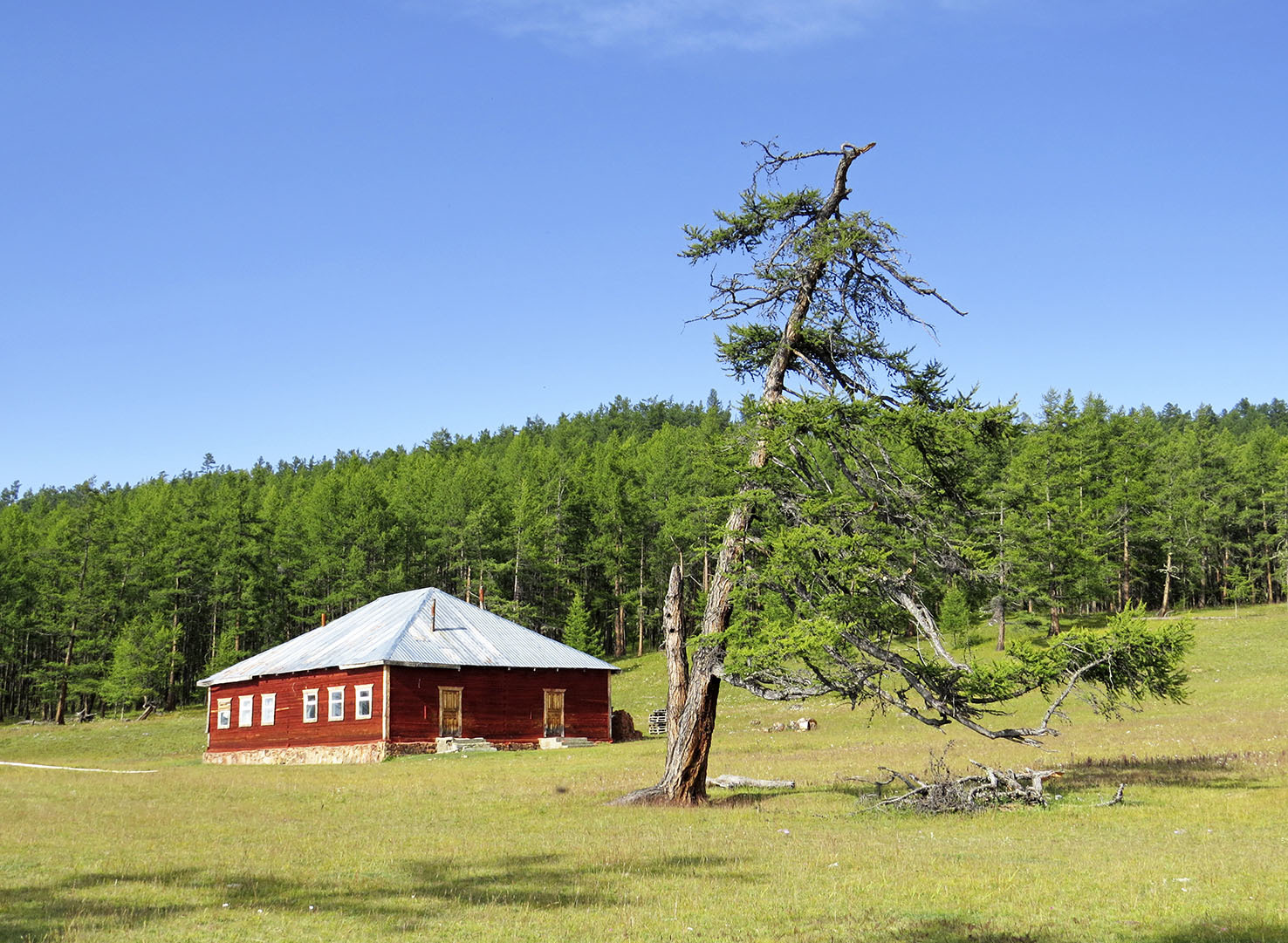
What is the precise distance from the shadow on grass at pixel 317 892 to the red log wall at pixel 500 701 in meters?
27.5

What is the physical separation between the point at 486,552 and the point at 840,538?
233 feet

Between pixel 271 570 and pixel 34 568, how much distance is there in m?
18.8

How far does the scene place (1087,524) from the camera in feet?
201

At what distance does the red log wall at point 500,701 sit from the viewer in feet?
133

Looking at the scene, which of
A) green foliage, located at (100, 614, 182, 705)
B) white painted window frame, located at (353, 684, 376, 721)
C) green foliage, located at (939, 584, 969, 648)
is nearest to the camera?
white painted window frame, located at (353, 684, 376, 721)

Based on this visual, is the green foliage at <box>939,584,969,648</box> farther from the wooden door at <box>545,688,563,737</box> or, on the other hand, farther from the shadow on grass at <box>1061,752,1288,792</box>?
the shadow on grass at <box>1061,752,1288,792</box>

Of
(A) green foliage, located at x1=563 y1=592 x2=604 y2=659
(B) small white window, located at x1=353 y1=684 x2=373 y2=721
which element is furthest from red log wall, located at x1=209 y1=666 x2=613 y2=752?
(A) green foliage, located at x1=563 y1=592 x2=604 y2=659

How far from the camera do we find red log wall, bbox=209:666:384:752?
40.5 meters

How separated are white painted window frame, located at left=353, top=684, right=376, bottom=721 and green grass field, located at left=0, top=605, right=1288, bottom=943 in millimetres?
10182

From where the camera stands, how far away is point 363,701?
40.9 m

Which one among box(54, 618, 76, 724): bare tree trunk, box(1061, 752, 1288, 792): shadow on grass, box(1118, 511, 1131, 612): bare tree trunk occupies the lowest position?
box(54, 618, 76, 724): bare tree trunk

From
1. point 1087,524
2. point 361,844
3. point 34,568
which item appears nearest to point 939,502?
point 361,844

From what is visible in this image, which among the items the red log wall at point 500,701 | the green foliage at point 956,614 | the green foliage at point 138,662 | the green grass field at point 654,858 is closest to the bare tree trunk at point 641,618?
the green foliage at point 956,614

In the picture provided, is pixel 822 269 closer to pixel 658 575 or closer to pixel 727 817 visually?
pixel 727 817
